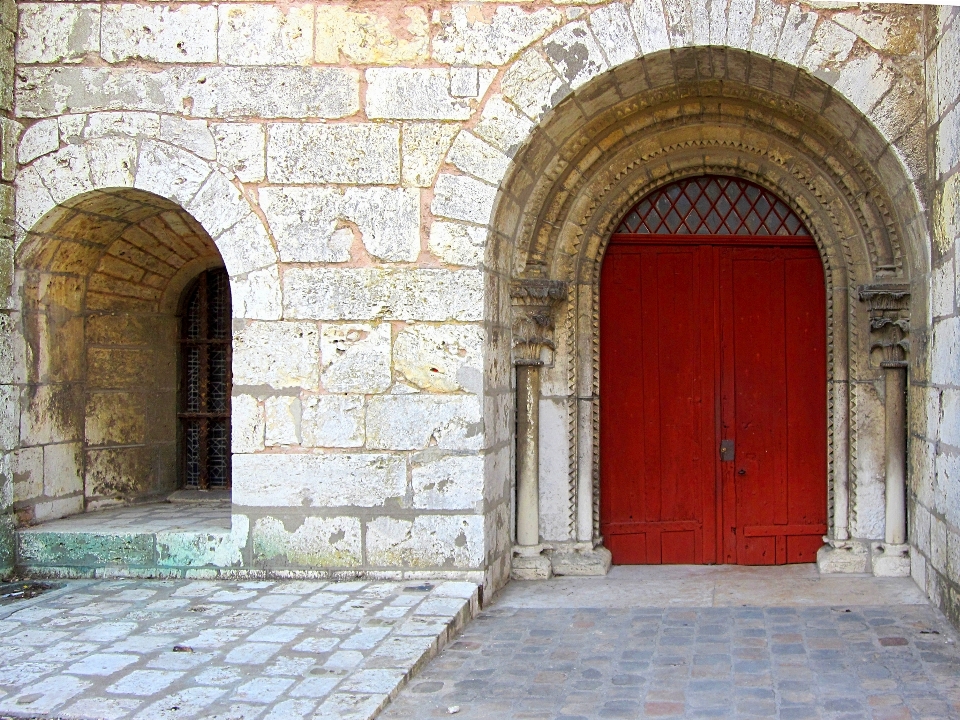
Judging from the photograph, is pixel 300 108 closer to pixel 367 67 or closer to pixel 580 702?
pixel 367 67

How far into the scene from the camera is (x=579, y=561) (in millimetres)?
5355

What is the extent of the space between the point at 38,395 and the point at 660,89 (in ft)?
12.8

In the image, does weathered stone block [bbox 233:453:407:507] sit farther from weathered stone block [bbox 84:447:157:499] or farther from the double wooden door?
the double wooden door

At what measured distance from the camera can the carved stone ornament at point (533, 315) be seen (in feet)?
17.3

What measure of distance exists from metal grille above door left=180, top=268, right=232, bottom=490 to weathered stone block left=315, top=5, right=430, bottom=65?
206 centimetres

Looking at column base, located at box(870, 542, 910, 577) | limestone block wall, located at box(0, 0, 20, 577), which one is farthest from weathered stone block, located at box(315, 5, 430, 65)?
column base, located at box(870, 542, 910, 577)

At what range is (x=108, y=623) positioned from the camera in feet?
13.3

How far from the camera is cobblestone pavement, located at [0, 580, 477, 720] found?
314 cm

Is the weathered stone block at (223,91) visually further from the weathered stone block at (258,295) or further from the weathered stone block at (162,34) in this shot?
the weathered stone block at (258,295)

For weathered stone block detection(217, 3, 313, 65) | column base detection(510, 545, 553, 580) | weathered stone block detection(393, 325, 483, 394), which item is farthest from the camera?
column base detection(510, 545, 553, 580)

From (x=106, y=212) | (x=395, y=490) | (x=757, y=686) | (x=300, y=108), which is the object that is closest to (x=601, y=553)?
(x=395, y=490)

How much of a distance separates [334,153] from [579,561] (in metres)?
2.70

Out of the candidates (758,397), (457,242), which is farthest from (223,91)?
(758,397)

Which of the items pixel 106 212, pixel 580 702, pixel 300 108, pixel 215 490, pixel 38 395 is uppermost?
pixel 300 108
